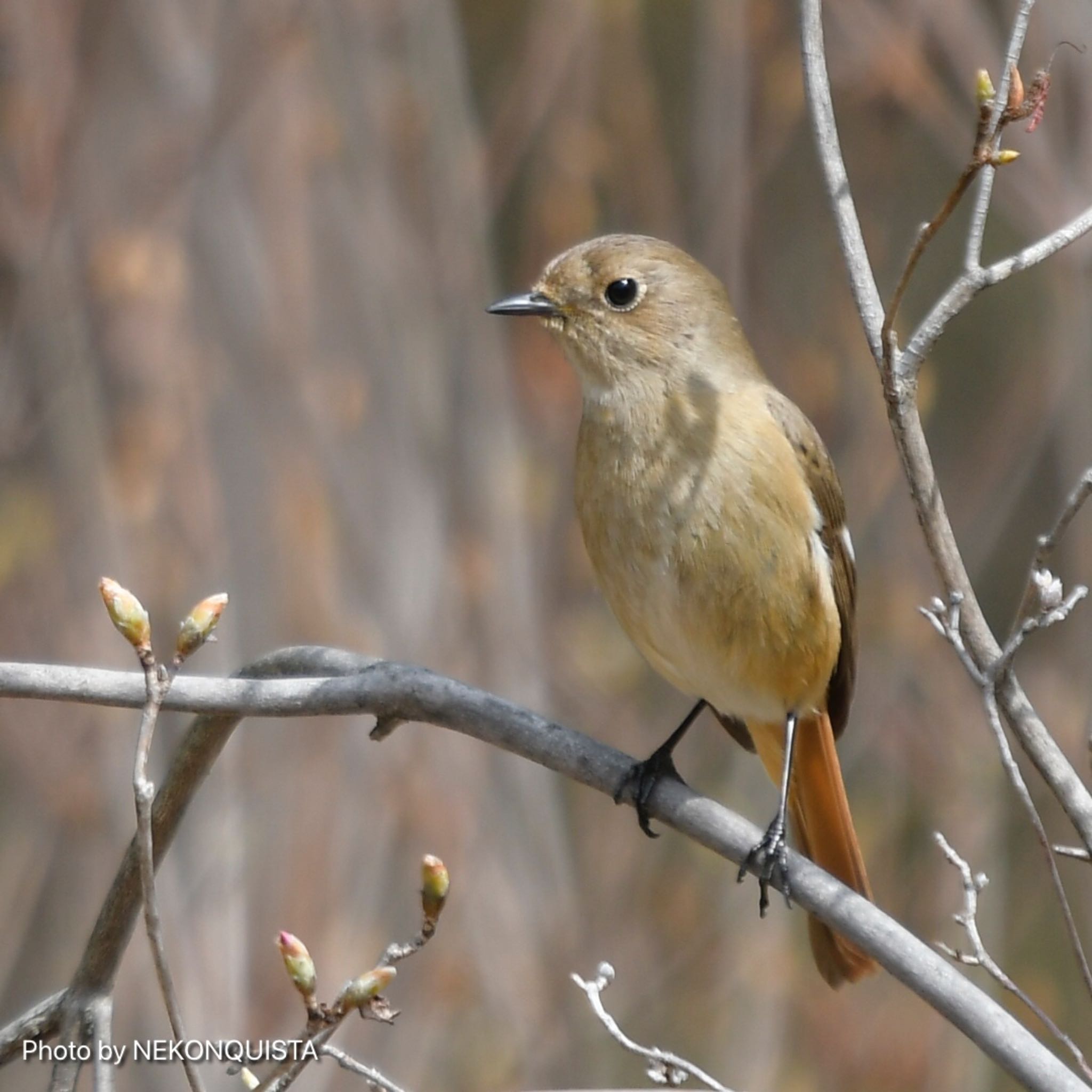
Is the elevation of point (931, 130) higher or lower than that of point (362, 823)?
higher

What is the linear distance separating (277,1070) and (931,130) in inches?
182

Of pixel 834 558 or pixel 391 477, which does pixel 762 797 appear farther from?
pixel 834 558

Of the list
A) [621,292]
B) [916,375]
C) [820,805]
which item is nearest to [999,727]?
[916,375]

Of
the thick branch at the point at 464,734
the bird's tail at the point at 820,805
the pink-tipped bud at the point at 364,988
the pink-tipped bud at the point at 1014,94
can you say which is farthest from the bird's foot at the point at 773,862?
the pink-tipped bud at the point at 1014,94

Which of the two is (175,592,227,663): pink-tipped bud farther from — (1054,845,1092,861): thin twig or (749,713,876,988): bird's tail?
(749,713,876,988): bird's tail

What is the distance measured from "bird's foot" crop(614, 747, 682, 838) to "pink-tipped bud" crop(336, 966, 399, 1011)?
71cm

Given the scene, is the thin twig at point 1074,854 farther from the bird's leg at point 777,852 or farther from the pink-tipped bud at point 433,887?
the pink-tipped bud at point 433,887

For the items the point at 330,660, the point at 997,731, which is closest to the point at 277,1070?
the point at 330,660

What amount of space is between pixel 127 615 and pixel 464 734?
22.3 inches

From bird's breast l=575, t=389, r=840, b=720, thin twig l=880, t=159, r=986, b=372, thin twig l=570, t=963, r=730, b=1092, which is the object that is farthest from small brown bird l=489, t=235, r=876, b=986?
thin twig l=880, t=159, r=986, b=372

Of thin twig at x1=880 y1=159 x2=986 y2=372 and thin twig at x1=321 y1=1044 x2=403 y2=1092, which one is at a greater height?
thin twig at x1=880 y1=159 x2=986 y2=372

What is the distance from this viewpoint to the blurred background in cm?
483

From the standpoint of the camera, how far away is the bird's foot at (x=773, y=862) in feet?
8.27

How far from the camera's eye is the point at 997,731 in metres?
1.97
